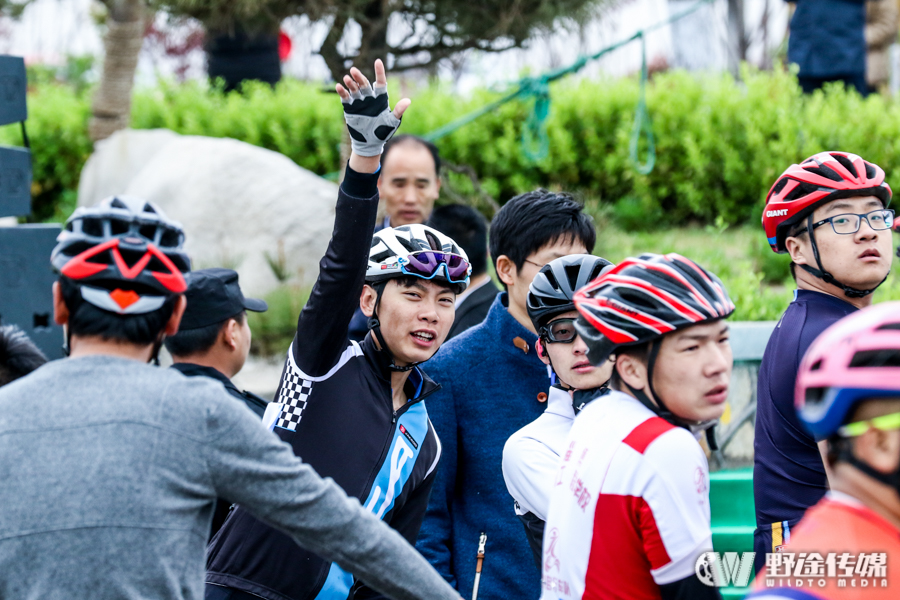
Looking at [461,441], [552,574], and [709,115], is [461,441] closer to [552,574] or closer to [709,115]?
[552,574]

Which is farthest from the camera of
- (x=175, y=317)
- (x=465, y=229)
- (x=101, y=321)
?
(x=465, y=229)

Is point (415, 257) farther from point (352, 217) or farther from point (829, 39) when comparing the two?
point (829, 39)

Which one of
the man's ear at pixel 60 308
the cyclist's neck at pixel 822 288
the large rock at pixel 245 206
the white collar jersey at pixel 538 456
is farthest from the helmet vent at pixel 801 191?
the large rock at pixel 245 206

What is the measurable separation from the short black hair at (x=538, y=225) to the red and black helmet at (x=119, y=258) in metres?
1.57

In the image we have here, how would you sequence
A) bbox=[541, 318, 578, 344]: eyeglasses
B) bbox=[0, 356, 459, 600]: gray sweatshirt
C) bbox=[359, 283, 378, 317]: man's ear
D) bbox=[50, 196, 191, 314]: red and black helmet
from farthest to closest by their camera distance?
bbox=[359, 283, 378, 317]: man's ear
bbox=[541, 318, 578, 344]: eyeglasses
bbox=[50, 196, 191, 314]: red and black helmet
bbox=[0, 356, 459, 600]: gray sweatshirt

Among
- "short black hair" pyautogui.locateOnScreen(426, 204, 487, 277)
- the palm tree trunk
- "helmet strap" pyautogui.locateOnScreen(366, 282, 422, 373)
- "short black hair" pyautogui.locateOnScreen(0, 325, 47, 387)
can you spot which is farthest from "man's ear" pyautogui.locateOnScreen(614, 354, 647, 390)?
the palm tree trunk

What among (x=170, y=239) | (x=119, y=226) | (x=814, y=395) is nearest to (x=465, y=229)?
(x=170, y=239)

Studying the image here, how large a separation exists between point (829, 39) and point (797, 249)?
26.4 feet

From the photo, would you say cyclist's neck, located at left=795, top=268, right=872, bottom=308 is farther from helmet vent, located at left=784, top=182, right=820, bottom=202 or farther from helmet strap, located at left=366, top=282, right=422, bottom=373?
helmet strap, located at left=366, top=282, right=422, bottom=373

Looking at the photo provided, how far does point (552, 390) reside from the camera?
101 inches

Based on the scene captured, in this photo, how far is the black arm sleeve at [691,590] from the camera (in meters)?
1.69

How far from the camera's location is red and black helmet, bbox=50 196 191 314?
1830mm

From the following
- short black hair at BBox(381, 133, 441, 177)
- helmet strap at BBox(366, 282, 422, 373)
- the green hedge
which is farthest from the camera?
the green hedge

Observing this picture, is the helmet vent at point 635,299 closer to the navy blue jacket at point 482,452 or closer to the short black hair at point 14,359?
the navy blue jacket at point 482,452
